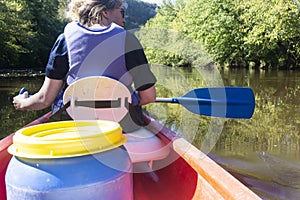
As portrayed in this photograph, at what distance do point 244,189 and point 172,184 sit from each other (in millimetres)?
833

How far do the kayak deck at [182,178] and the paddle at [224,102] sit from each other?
1.06ft

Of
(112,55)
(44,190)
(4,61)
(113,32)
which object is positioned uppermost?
(113,32)

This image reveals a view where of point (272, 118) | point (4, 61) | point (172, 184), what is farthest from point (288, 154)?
point (4, 61)

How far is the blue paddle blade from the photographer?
2545 mm

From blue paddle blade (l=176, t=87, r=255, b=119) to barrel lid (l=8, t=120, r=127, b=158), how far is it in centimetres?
137

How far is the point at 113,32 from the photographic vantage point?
1.75 metres

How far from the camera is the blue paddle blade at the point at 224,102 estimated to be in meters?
2.54

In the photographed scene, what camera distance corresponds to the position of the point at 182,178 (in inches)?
75.9

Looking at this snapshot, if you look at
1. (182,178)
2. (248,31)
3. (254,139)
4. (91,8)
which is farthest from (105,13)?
(248,31)

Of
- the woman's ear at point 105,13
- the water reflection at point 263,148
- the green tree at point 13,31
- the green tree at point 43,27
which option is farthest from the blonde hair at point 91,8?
the green tree at point 43,27

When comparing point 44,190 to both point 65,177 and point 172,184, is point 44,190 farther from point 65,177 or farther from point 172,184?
point 172,184

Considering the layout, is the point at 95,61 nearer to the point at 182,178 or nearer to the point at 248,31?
the point at 182,178

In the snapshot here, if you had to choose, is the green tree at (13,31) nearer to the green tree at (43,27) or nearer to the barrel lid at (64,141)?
the green tree at (43,27)

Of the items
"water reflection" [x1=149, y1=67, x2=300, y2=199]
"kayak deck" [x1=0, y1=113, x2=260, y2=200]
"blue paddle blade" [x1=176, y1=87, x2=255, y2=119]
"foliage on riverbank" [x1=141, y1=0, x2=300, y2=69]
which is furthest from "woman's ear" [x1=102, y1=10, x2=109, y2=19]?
"foliage on riverbank" [x1=141, y1=0, x2=300, y2=69]
